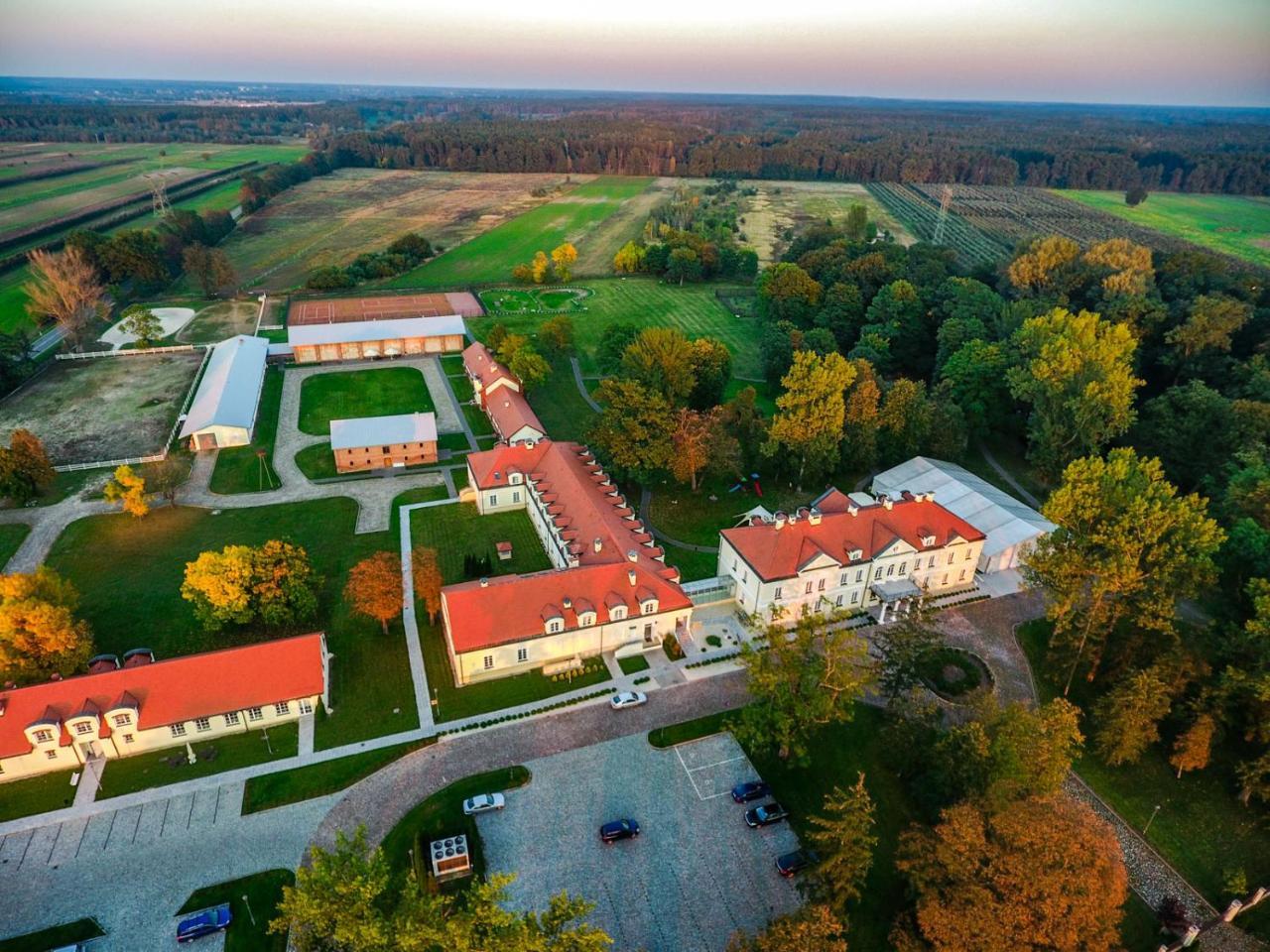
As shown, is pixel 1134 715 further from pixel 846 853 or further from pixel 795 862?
pixel 795 862

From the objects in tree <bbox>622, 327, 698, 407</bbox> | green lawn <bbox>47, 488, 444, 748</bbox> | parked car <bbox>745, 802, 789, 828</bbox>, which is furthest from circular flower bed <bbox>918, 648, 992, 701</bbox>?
tree <bbox>622, 327, 698, 407</bbox>

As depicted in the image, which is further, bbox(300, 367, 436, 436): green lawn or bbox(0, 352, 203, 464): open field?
bbox(300, 367, 436, 436): green lawn

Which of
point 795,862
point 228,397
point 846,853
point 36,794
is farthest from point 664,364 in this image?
point 36,794

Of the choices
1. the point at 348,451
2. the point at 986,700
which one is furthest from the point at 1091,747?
the point at 348,451

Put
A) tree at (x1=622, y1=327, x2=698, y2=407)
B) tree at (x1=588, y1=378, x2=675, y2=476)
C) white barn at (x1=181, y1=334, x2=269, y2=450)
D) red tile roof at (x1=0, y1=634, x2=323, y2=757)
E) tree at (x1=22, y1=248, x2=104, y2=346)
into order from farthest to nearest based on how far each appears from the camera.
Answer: tree at (x1=22, y1=248, x2=104, y2=346) → tree at (x1=622, y1=327, x2=698, y2=407) → white barn at (x1=181, y1=334, x2=269, y2=450) → tree at (x1=588, y1=378, x2=675, y2=476) → red tile roof at (x1=0, y1=634, x2=323, y2=757)

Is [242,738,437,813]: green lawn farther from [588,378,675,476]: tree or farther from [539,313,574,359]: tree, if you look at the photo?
[539,313,574,359]: tree

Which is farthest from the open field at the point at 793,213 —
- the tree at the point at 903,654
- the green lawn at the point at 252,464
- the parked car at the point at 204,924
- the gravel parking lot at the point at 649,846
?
the parked car at the point at 204,924
